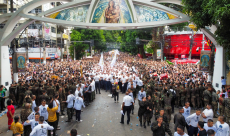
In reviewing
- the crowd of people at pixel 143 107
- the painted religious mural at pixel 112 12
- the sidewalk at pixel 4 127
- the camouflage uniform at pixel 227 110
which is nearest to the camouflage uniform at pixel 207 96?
the crowd of people at pixel 143 107

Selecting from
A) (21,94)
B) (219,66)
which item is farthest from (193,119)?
(21,94)

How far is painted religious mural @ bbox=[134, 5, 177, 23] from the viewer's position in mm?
11727

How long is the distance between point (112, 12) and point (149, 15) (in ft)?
8.59

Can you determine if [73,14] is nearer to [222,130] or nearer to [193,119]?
[193,119]

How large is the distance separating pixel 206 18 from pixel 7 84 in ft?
40.3

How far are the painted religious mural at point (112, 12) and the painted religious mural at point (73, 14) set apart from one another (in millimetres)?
764

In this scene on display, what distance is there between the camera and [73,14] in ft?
39.5

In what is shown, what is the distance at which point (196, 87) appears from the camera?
34.7ft

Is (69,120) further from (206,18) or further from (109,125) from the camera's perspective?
(206,18)

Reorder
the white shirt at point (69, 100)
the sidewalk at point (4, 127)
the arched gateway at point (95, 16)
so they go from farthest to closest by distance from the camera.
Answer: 1. the arched gateway at point (95, 16)
2. the white shirt at point (69, 100)
3. the sidewalk at point (4, 127)

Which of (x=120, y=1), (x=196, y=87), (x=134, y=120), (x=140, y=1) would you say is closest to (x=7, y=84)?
(x=134, y=120)

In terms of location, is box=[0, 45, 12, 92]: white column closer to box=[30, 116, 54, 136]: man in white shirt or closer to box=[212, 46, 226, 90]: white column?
box=[30, 116, 54, 136]: man in white shirt

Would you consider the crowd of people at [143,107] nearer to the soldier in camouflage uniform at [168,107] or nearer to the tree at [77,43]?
the soldier in camouflage uniform at [168,107]

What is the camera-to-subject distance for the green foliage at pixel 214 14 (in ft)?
22.1
